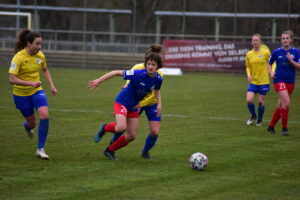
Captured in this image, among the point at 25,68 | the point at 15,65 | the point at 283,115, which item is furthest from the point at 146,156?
the point at 283,115

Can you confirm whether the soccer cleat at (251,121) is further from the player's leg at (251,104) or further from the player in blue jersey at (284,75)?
the player in blue jersey at (284,75)

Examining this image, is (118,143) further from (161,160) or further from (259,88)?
(259,88)

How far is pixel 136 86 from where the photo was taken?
890 cm

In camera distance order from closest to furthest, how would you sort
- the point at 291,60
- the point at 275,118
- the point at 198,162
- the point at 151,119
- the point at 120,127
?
the point at 198,162 → the point at 120,127 → the point at 151,119 → the point at 291,60 → the point at 275,118

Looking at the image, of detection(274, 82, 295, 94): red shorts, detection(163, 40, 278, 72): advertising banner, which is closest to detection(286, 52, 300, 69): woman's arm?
detection(274, 82, 295, 94): red shorts

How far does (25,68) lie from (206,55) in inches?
899

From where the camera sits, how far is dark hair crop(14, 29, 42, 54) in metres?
9.05

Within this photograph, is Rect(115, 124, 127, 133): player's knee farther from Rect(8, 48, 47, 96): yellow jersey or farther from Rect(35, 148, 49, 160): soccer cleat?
Rect(8, 48, 47, 96): yellow jersey

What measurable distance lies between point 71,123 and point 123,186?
6286 mm

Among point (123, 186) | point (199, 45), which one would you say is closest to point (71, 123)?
point (123, 186)

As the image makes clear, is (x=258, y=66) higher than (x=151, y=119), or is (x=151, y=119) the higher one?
(x=258, y=66)

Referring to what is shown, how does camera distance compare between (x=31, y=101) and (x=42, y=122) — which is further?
(x=31, y=101)

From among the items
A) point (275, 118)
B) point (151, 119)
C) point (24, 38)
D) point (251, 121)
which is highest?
point (24, 38)

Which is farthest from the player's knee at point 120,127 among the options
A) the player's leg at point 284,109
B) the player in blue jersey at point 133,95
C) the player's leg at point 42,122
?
the player's leg at point 284,109
